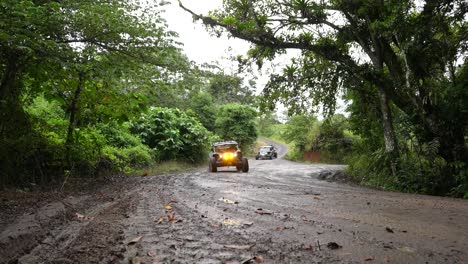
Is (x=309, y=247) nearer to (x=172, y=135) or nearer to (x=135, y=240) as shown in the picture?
(x=135, y=240)

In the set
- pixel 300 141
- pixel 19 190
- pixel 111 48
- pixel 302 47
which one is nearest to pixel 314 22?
pixel 302 47

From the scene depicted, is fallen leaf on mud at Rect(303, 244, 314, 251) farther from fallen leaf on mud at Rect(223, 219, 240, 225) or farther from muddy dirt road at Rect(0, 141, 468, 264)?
fallen leaf on mud at Rect(223, 219, 240, 225)

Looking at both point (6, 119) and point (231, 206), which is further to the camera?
point (6, 119)

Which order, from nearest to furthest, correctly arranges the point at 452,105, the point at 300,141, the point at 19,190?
the point at 19,190 < the point at 452,105 < the point at 300,141

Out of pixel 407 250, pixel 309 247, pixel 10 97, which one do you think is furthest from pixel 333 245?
Answer: pixel 10 97

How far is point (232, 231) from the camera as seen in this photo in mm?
4730

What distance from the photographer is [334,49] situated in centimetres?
1345

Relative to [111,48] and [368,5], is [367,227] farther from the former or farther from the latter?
[368,5]

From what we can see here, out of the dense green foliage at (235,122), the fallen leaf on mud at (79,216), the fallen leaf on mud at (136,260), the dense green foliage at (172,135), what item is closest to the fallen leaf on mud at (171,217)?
the fallen leaf on mud at (79,216)

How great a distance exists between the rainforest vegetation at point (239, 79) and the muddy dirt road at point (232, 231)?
7.89ft

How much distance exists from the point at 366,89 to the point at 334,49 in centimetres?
205

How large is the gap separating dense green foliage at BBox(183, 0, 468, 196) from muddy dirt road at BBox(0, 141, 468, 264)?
14.3 feet

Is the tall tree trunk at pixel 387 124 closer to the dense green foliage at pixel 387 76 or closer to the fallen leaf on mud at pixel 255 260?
the dense green foliage at pixel 387 76

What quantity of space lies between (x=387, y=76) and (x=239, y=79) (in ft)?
18.0
